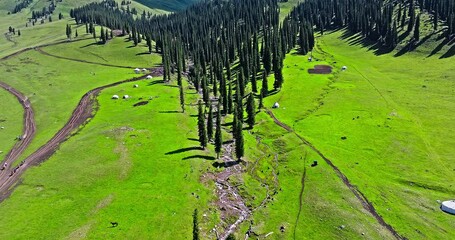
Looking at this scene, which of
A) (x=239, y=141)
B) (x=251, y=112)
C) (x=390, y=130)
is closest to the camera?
(x=239, y=141)

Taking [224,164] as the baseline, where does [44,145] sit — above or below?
above

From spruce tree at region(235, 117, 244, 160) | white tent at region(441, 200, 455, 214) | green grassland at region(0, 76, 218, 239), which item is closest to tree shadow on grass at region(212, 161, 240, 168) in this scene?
green grassland at region(0, 76, 218, 239)

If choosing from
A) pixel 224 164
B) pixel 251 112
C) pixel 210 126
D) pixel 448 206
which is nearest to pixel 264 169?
pixel 224 164

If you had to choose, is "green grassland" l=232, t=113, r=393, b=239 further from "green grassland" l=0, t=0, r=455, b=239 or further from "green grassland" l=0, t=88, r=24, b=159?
"green grassland" l=0, t=88, r=24, b=159

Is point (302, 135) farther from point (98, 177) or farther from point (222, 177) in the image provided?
point (98, 177)

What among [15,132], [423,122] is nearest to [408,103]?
[423,122]

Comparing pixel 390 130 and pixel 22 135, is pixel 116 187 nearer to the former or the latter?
pixel 22 135

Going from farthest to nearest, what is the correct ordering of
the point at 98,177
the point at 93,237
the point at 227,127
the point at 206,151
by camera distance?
the point at 227,127
the point at 206,151
the point at 98,177
the point at 93,237
